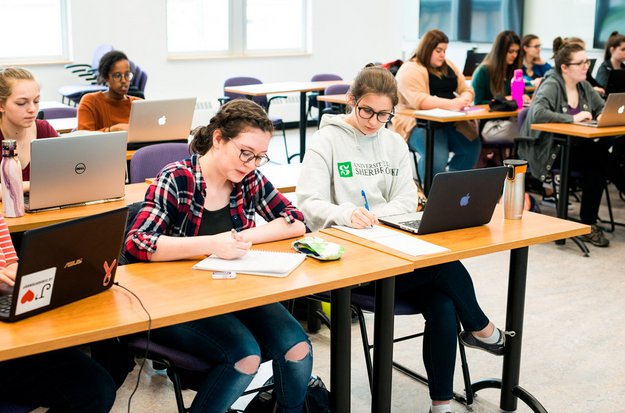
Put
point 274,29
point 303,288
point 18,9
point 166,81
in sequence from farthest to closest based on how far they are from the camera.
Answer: point 274,29, point 166,81, point 18,9, point 303,288

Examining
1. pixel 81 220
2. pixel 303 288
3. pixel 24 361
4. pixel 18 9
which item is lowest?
pixel 24 361

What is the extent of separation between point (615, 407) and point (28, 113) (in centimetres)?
239

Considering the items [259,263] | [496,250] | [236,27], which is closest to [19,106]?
[259,263]

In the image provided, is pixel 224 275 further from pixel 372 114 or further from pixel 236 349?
pixel 372 114

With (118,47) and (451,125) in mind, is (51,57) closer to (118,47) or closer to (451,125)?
(118,47)

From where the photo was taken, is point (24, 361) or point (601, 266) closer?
point (24, 361)

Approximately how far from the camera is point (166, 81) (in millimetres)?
8375

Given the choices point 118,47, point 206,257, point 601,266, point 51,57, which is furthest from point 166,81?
point 206,257

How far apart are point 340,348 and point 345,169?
84cm

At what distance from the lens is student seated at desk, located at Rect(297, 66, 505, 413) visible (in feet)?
8.31

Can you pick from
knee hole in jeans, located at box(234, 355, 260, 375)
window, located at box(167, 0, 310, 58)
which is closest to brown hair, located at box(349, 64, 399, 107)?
knee hole in jeans, located at box(234, 355, 260, 375)

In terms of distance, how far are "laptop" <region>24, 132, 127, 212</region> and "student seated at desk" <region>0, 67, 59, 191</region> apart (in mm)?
164

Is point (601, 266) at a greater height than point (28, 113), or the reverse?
point (28, 113)

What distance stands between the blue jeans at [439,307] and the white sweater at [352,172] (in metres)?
0.33
